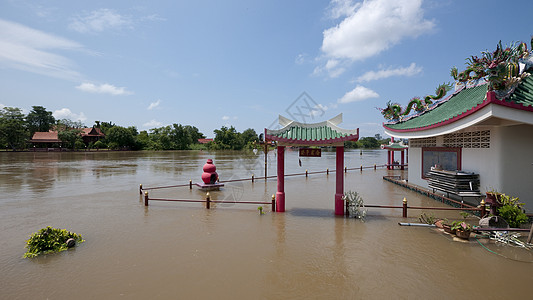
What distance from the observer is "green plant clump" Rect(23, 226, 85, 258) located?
6.50m

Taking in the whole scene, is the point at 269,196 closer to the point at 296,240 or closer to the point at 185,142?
the point at 296,240

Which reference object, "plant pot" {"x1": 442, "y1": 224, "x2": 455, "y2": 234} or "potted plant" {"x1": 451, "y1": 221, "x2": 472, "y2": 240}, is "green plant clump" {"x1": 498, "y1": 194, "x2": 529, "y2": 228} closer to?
"potted plant" {"x1": 451, "y1": 221, "x2": 472, "y2": 240}

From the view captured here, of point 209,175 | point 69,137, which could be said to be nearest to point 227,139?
point 69,137

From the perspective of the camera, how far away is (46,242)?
21.8 ft

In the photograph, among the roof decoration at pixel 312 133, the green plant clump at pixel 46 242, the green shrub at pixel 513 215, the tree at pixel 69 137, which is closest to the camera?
the green plant clump at pixel 46 242

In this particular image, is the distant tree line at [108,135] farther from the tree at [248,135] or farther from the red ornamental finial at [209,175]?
the red ornamental finial at [209,175]

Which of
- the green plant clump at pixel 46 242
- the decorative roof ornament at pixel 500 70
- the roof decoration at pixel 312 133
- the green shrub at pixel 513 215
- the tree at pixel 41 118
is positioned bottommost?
the green plant clump at pixel 46 242

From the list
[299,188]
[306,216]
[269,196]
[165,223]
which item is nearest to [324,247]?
[306,216]

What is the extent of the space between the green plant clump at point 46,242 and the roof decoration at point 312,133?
6991mm

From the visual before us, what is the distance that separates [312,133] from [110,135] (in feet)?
229

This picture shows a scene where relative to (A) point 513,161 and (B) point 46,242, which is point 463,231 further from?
(B) point 46,242

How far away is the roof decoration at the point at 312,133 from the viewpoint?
30.2ft

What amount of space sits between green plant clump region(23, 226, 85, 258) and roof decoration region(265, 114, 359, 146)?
275 inches

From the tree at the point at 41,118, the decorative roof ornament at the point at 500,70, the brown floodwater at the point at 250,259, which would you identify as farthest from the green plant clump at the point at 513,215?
the tree at the point at 41,118
